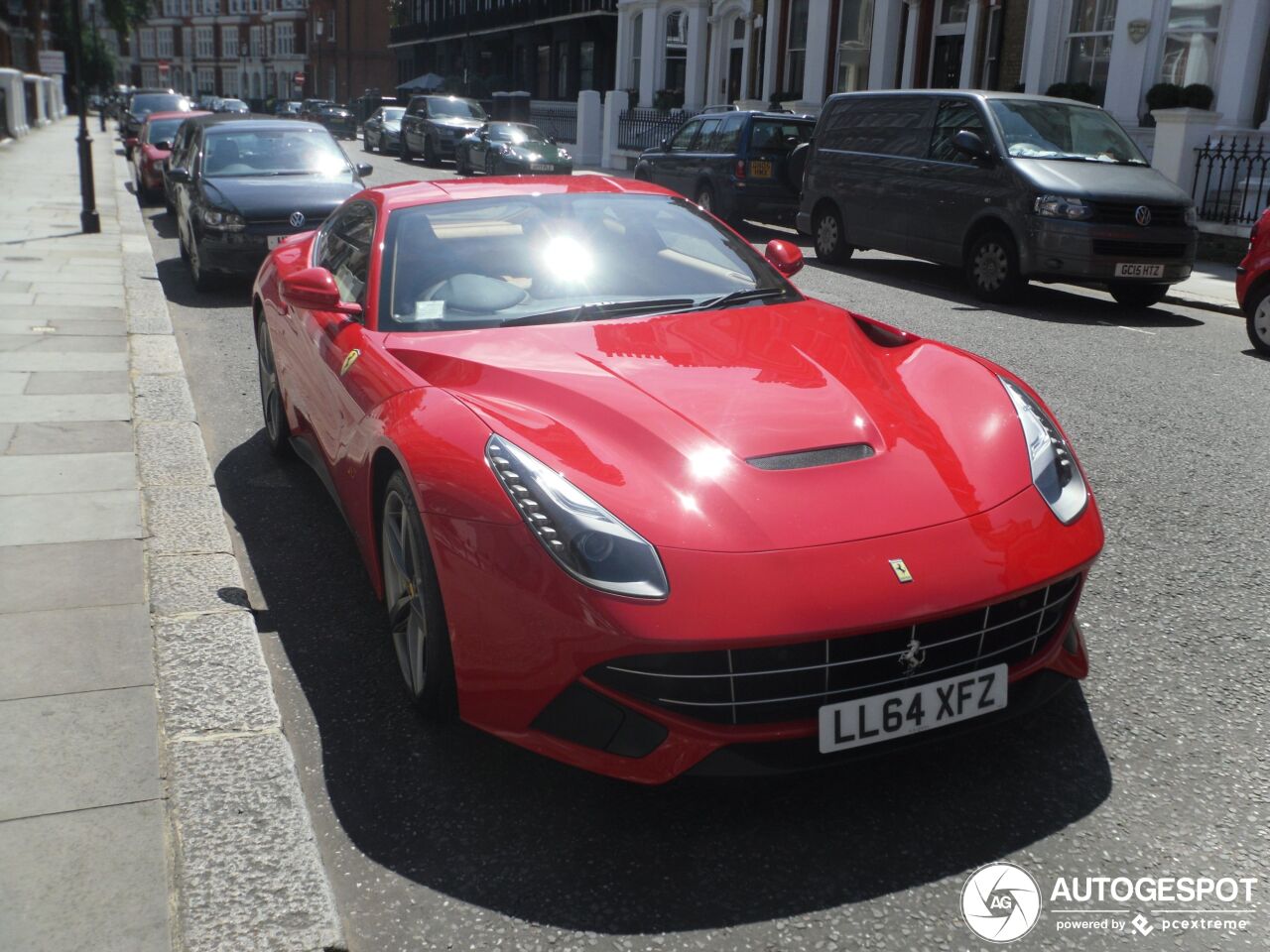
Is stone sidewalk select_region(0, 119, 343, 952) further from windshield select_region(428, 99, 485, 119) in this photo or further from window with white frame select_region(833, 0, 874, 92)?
windshield select_region(428, 99, 485, 119)

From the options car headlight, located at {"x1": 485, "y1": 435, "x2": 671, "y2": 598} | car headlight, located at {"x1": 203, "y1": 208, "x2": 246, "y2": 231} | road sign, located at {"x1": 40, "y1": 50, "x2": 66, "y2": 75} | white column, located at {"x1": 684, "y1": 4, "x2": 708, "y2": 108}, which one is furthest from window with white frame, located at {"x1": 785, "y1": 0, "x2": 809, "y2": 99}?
car headlight, located at {"x1": 485, "y1": 435, "x2": 671, "y2": 598}

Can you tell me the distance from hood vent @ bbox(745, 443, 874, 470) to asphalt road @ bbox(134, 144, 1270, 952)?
2.37 feet

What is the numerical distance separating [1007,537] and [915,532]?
0.79 ft

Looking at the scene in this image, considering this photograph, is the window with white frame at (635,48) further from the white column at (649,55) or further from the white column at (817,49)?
the white column at (817,49)

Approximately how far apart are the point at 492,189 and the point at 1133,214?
27.5 feet

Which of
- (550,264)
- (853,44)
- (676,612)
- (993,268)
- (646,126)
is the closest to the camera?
(676,612)

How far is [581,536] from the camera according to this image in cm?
271

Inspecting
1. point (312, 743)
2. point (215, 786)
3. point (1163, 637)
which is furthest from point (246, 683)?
point (1163, 637)

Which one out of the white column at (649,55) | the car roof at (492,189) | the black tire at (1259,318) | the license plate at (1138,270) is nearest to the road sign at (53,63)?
the white column at (649,55)

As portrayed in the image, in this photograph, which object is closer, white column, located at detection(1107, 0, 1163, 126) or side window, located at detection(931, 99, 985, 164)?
side window, located at detection(931, 99, 985, 164)

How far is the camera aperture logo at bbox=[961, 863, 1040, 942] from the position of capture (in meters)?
2.50

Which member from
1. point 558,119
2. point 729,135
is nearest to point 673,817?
point 729,135

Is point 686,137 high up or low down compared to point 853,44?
down

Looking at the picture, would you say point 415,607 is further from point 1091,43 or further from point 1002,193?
point 1091,43
